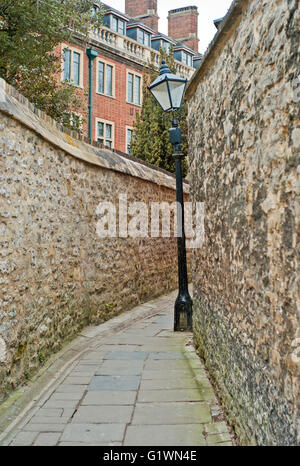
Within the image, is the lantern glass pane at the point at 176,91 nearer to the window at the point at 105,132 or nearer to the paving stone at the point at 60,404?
the paving stone at the point at 60,404

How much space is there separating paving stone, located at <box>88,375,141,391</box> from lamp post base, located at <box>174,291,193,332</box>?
7.06 ft

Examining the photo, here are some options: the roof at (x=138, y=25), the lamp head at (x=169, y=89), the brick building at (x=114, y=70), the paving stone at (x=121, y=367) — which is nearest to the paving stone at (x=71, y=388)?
the paving stone at (x=121, y=367)

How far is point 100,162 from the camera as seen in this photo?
6.71 m

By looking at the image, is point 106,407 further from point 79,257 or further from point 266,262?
point 79,257

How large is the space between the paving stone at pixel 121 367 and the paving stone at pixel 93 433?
1.28 metres

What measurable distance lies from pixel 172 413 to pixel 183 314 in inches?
122

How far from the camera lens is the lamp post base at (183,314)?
21.6 feet

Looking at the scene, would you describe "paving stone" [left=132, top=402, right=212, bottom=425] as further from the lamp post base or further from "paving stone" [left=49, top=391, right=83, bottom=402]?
the lamp post base

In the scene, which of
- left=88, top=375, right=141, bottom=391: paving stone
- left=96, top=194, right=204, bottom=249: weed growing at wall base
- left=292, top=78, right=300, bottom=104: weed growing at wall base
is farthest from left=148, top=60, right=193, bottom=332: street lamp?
left=292, top=78, right=300, bottom=104: weed growing at wall base

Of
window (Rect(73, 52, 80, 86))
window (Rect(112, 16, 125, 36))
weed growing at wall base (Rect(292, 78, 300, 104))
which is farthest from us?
window (Rect(112, 16, 125, 36))

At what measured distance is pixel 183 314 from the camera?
6.61m

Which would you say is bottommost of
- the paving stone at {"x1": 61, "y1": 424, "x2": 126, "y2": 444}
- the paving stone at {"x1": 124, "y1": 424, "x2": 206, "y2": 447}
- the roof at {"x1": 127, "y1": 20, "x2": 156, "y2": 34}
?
the paving stone at {"x1": 61, "y1": 424, "x2": 126, "y2": 444}

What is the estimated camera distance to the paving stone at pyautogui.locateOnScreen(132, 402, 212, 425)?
3.40 m

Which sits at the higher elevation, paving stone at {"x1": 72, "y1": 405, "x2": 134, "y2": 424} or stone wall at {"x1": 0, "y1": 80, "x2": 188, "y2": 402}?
stone wall at {"x1": 0, "y1": 80, "x2": 188, "y2": 402}
